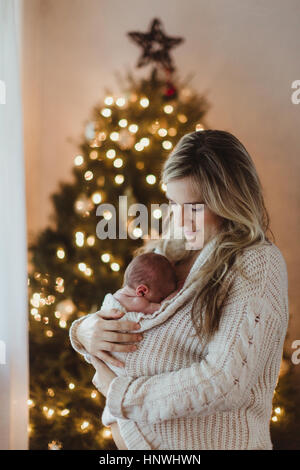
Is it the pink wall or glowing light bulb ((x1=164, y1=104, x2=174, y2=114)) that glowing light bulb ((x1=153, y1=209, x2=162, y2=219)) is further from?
the pink wall

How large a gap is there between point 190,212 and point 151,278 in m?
0.26

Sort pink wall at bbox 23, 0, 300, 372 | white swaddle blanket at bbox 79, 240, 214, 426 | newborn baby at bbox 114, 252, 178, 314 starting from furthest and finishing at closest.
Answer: pink wall at bbox 23, 0, 300, 372, newborn baby at bbox 114, 252, 178, 314, white swaddle blanket at bbox 79, 240, 214, 426

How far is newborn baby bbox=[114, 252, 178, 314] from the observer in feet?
4.56

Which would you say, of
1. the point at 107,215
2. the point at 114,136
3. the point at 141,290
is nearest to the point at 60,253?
the point at 107,215

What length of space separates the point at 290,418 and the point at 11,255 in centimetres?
171

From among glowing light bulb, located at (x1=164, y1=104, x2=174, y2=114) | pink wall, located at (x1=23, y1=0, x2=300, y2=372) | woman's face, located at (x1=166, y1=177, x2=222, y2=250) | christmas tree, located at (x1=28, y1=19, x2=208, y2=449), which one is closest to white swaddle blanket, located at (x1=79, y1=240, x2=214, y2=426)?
woman's face, located at (x1=166, y1=177, x2=222, y2=250)

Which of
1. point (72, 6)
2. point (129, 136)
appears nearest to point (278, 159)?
point (129, 136)

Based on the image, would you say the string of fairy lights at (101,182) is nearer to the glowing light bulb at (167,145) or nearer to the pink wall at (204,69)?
the glowing light bulb at (167,145)

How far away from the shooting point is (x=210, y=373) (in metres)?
1.16

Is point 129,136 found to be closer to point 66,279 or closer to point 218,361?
point 66,279

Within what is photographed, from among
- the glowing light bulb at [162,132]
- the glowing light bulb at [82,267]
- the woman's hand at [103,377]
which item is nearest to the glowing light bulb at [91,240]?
the glowing light bulb at [82,267]

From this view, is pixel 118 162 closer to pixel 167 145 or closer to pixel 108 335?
pixel 167 145

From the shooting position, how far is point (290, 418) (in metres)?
2.29

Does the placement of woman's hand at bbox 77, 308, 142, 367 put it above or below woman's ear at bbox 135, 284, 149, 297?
below
